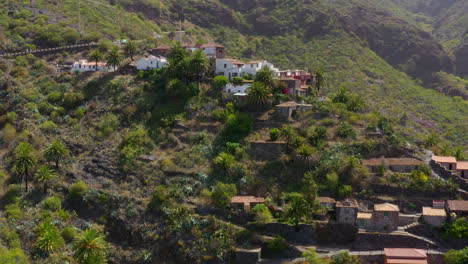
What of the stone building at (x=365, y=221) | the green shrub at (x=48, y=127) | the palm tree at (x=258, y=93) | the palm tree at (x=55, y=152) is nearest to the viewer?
the stone building at (x=365, y=221)

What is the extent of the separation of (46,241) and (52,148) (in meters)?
12.8

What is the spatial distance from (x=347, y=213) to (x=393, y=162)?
10.5m

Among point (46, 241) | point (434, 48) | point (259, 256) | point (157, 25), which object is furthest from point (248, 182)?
point (434, 48)

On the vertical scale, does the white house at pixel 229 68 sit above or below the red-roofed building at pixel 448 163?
above

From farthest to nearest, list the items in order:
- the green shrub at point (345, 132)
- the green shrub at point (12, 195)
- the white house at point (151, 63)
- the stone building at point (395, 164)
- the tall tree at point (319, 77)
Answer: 1. the white house at point (151, 63)
2. the tall tree at point (319, 77)
3. the green shrub at point (345, 132)
4. the green shrub at point (12, 195)
5. the stone building at point (395, 164)

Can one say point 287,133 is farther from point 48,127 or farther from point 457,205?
point 48,127

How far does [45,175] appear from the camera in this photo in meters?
54.6

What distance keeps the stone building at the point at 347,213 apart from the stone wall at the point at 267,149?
11524 millimetres

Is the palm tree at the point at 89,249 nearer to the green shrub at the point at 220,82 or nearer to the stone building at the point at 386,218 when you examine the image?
the stone building at the point at 386,218

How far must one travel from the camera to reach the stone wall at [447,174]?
5245 cm

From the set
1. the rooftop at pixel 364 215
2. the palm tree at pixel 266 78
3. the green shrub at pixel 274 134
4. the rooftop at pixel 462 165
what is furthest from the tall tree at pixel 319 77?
the rooftop at pixel 364 215

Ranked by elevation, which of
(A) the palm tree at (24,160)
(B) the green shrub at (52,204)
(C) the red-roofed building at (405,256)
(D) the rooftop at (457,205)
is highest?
(A) the palm tree at (24,160)

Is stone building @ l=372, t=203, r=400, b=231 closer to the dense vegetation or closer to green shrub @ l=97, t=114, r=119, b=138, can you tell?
the dense vegetation

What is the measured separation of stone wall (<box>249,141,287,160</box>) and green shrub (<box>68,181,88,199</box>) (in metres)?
20.4
